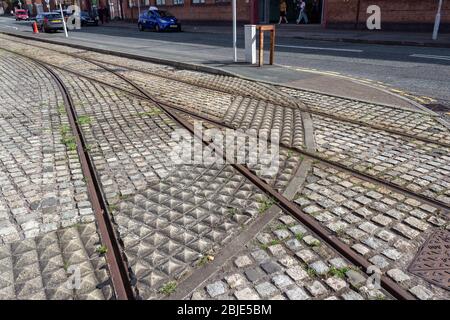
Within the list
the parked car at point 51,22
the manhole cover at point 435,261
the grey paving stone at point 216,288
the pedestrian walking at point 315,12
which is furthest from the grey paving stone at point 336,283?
the parked car at point 51,22

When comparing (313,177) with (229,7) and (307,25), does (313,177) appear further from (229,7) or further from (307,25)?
(229,7)

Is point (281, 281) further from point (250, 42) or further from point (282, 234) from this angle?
point (250, 42)

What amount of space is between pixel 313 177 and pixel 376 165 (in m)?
1.02

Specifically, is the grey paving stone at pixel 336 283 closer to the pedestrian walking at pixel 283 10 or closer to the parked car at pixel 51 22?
the pedestrian walking at pixel 283 10

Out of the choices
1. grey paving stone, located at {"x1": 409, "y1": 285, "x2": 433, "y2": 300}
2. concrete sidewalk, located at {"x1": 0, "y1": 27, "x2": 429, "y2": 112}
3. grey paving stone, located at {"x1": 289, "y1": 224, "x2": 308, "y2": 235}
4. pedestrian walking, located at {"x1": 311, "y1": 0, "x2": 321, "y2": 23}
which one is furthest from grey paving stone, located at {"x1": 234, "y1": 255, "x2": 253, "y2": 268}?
pedestrian walking, located at {"x1": 311, "y1": 0, "x2": 321, "y2": 23}

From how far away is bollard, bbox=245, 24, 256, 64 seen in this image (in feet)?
39.2

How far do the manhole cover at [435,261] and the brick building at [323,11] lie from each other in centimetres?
2128

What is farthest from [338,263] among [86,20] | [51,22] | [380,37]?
[86,20]

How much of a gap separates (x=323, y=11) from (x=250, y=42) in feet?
53.6

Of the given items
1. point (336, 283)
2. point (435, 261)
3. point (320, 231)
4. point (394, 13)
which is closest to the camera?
point (336, 283)

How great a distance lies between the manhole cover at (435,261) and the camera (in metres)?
2.97

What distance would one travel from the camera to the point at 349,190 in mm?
4340

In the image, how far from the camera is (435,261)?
125 inches
